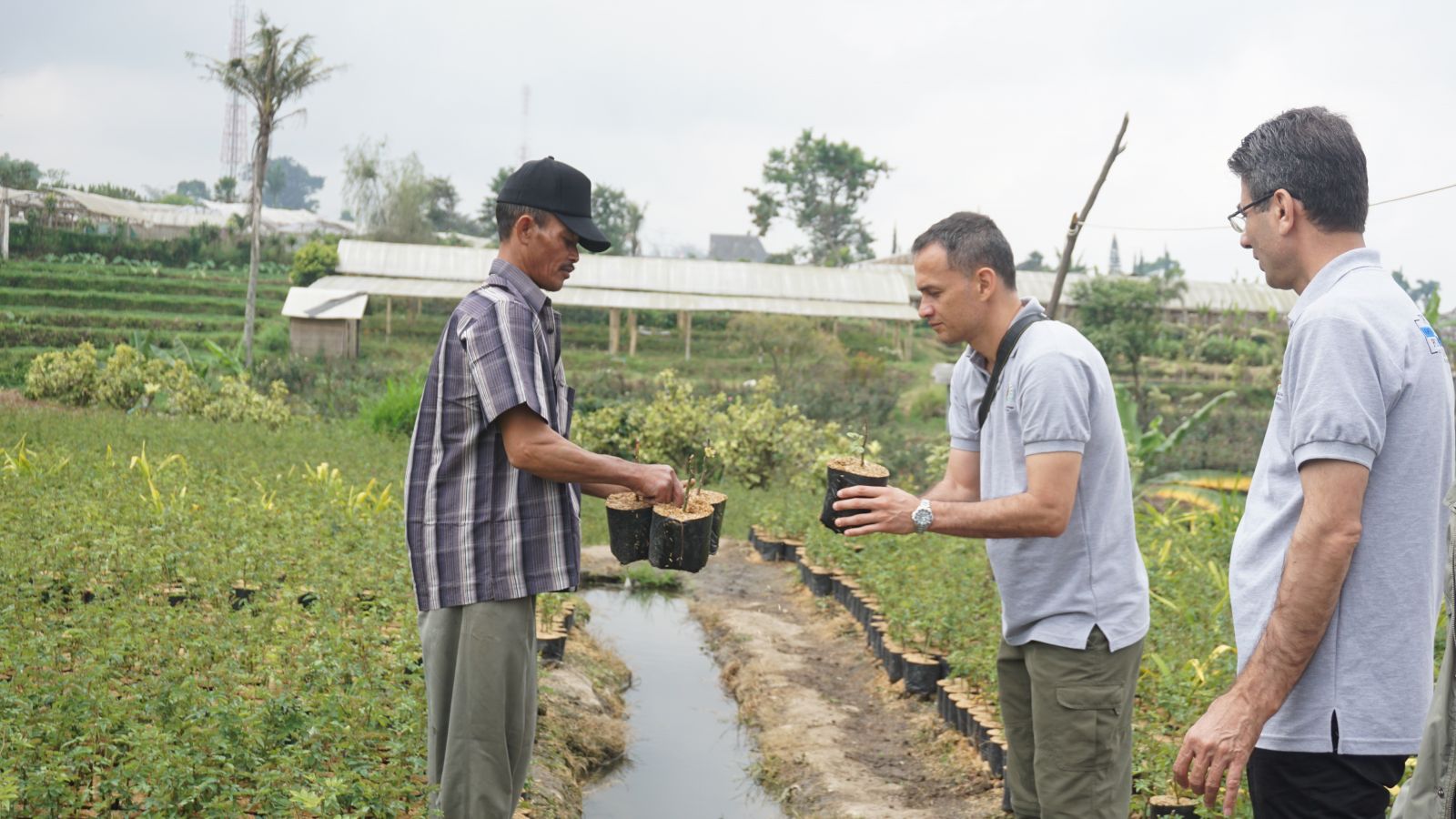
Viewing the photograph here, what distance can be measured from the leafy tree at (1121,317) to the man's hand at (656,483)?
72.9ft

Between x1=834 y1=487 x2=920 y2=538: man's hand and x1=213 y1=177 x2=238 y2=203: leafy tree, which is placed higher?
x1=213 y1=177 x2=238 y2=203: leafy tree

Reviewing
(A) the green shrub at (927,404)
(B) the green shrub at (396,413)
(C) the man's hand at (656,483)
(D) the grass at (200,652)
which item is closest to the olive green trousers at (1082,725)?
(C) the man's hand at (656,483)

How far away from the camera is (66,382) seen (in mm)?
→ 14102

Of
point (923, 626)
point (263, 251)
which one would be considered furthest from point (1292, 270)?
point (263, 251)

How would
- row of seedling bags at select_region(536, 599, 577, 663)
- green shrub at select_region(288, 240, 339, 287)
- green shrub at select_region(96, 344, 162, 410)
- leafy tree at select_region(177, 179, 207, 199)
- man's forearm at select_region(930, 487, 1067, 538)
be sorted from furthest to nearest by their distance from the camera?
leafy tree at select_region(177, 179, 207, 199)
green shrub at select_region(288, 240, 339, 287)
green shrub at select_region(96, 344, 162, 410)
row of seedling bags at select_region(536, 599, 577, 663)
man's forearm at select_region(930, 487, 1067, 538)

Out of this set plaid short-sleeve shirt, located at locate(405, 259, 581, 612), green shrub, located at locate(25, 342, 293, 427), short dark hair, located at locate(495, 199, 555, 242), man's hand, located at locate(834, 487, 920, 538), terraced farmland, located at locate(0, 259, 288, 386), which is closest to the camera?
man's hand, located at locate(834, 487, 920, 538)

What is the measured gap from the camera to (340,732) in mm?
3271

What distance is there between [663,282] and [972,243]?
89.3ft

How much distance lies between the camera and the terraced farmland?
2191cm

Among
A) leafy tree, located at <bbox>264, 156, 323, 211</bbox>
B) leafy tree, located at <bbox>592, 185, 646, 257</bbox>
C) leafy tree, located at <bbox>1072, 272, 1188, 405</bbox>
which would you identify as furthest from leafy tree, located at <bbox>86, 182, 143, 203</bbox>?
leafy tree, located at <bbox>264, 156, 323, 211</bbox>

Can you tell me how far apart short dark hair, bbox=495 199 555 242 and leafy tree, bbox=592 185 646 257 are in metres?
40.7

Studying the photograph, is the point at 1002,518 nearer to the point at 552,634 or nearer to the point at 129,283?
the point at 552,634

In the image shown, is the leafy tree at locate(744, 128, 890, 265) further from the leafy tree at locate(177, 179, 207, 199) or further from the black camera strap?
the leafy tree at locate(177, 179, 207, 199)

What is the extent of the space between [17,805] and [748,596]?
18.2 feet
